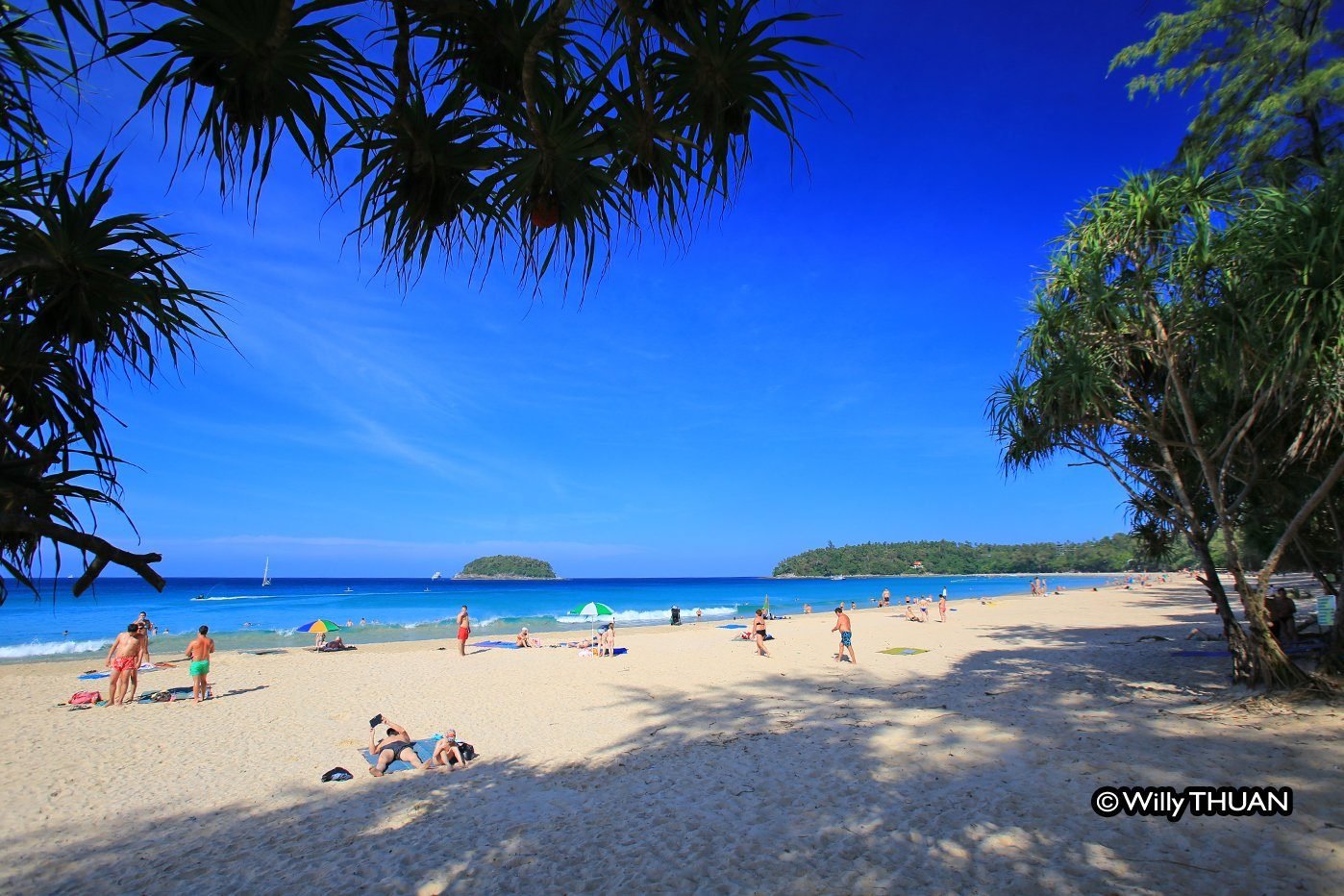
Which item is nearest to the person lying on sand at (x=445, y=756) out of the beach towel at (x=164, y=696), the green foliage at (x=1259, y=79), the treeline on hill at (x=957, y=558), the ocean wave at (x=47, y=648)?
the beach towel at (x=164, y=696)

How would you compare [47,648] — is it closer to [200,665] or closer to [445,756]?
[200,665]

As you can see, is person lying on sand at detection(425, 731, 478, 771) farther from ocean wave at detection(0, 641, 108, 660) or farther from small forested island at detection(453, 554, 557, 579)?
small forested island at detection(453, 554, 557, 579)

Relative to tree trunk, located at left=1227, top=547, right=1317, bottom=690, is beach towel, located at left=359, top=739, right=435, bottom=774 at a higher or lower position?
lower

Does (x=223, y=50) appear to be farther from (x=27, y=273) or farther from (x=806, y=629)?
(x=806, y=629)

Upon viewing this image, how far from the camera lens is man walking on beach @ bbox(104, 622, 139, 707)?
1159 cm

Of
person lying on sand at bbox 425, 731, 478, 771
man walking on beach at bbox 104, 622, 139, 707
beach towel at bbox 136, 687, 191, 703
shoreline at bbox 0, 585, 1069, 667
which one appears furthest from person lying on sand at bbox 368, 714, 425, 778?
shoreline at bbox 0, 585, 1069, 667

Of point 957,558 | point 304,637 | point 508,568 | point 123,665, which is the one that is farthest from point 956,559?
point 123,665

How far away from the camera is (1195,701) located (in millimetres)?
7656

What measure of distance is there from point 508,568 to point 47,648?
14581cm

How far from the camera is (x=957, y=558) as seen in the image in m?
141

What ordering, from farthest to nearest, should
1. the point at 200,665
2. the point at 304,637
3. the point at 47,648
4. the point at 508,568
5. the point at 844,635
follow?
the point at 508,568 → the point at 304,637 → the point at 47,648 → the point at 844,635 → the point at 200,665

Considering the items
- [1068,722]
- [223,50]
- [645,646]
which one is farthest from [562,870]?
[645,646]

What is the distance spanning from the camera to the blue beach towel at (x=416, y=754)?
25.3ft

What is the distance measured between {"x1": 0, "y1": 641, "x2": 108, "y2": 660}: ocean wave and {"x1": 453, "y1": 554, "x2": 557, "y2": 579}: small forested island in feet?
459
